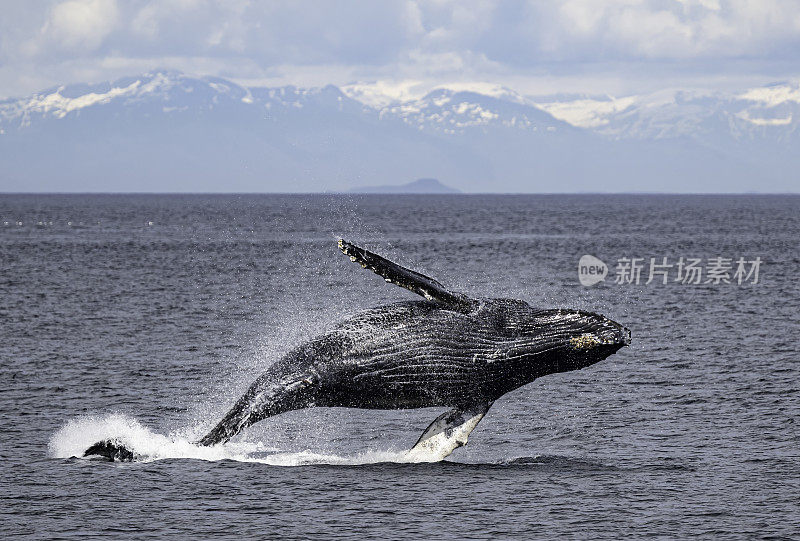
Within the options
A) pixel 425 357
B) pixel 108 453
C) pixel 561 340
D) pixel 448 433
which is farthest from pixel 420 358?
pixel 108 453

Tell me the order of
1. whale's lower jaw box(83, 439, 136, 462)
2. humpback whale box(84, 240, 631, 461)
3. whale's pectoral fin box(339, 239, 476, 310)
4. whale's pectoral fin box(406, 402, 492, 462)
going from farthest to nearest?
whale's lower jaw box(83, 439, 136, 462) → whale's pectoral fin box(406, 402, 492, 462) → humpback whale box(84, 240, 631, 461) → whale's pectoral fin box(339, 239, 476, 310)

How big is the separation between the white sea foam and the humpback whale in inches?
71.8

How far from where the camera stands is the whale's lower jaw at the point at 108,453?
59.7 feet

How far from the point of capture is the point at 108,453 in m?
18.2

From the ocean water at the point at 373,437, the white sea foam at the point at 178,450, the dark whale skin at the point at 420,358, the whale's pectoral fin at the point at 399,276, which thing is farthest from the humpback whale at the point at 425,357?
the white sea foam at the point at 178,450

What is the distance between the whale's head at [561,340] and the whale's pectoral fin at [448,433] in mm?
979

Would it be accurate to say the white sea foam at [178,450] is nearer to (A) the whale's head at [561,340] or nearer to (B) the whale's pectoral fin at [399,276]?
(A) the whale's head at [561,340]

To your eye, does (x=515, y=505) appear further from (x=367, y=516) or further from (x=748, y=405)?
(x=748, y=405)

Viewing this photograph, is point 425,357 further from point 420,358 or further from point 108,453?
point 108,453

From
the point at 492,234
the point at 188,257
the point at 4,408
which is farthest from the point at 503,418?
the point at 492,234

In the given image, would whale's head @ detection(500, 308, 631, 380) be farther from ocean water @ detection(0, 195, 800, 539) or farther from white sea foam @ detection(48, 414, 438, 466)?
white sea foam @ detection(48, 414, 438, 466)

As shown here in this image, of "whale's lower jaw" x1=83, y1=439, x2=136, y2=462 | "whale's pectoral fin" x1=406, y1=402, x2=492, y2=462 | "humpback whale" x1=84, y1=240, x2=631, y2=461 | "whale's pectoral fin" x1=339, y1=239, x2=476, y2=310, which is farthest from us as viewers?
"whale's lower jaw" x1=83, y1=439, x2=136, y2=462

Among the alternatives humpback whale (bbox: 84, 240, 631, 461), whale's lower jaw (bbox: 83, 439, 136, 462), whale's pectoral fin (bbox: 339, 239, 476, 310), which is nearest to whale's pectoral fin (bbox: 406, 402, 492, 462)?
humpback whale (bbox: 84, 240, 631, 461)

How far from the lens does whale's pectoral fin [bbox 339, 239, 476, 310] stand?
15164 millimetres
